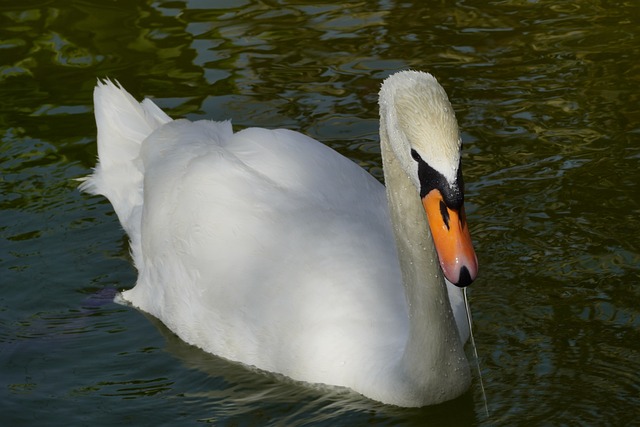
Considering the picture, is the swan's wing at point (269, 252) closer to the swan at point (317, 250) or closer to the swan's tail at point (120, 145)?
the swan at point (317, 250)

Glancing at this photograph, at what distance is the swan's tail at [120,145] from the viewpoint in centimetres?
790

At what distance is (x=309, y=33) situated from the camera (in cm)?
1083

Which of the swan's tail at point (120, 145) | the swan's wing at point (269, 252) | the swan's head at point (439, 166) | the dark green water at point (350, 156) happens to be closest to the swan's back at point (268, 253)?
the swan's wing at point (269, 252)

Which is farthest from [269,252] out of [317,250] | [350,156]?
[350,156]

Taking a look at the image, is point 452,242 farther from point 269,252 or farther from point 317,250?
point 269,252

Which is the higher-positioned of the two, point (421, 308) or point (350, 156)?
point (421, 308)

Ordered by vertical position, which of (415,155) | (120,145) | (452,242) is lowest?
(120,145)

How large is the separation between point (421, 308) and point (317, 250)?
31.8 inches

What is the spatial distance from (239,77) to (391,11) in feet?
5.58

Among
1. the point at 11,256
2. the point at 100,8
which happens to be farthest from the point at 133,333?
the point at 100,8

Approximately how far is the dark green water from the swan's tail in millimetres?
259

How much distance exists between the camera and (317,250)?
6441 millimetres

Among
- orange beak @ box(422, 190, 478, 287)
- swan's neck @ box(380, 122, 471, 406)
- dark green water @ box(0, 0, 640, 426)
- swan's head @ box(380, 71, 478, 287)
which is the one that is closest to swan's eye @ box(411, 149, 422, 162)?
swan's head @ box(380, 71, 478, 287)

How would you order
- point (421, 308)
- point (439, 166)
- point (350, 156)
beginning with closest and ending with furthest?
1. point (439, 166)
2. point (421, 308)
3. point (350, 156)
